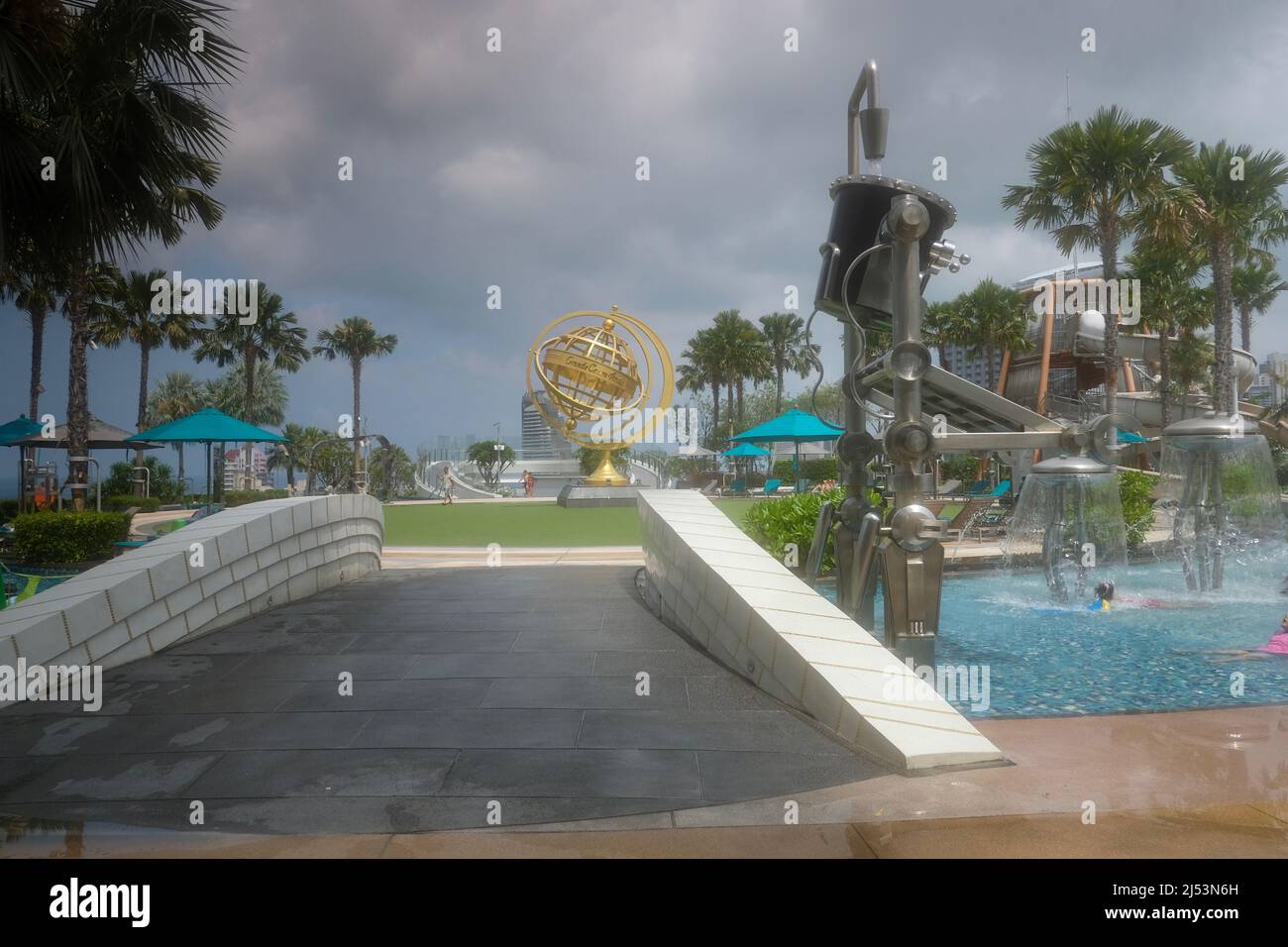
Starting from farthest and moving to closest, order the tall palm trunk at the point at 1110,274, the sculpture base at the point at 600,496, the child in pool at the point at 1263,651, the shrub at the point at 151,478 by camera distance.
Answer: the shrub at the point at 151,478 → the sculpture base at the point at 600,496 → the tall palm trunk at the point at 1110,274 → the child in pool at the point at 1263,651

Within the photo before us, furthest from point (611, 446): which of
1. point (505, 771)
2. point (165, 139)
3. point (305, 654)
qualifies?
point (505, 771)

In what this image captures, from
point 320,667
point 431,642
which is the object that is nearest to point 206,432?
point 431,642

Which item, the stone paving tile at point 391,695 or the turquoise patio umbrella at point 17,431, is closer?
the stone paving tile at point 391,695

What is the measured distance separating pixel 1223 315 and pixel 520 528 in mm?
17771

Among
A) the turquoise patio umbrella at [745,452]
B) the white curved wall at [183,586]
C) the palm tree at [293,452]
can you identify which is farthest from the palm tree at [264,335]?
the white curved wall at [183,586]

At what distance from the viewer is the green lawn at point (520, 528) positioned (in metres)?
17.4

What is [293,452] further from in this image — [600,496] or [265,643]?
[265,643]

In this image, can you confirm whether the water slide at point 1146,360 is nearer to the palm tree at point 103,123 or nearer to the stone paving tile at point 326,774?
the palm tree at point 103,123

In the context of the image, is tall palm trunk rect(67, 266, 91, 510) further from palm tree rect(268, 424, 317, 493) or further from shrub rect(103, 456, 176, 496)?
palm tree rect(268, 424, 317, 493)

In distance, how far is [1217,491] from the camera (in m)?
9.83

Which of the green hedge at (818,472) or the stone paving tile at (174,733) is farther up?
the green hedge at (818,472)

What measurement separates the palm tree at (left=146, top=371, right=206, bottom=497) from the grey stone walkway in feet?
221

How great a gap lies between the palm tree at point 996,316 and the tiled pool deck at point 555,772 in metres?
37.7

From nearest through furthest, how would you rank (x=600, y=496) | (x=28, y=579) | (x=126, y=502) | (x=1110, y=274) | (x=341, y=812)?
(x=341, y=812), (x=28, y=579), (x=1110, y=274), (x=126, y=502), (x=600, y=496)
